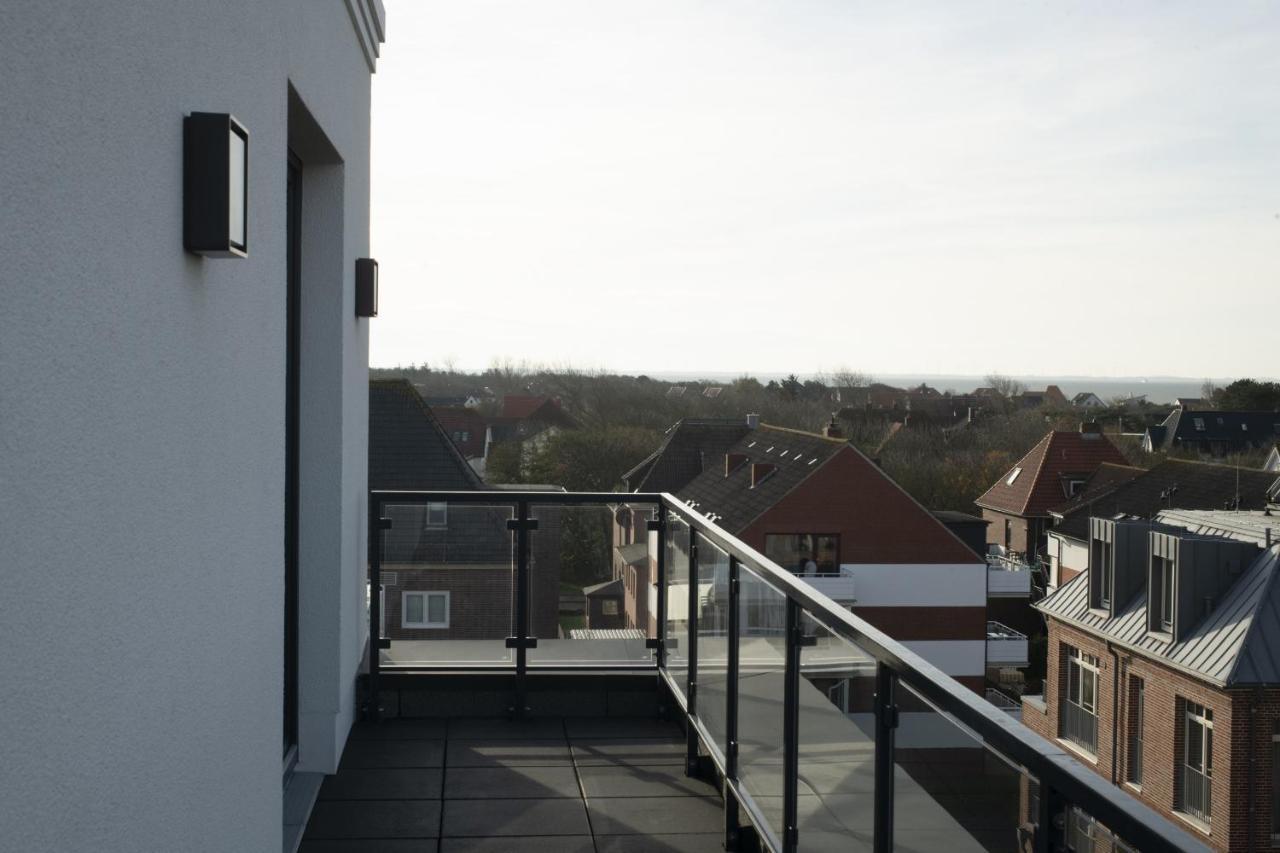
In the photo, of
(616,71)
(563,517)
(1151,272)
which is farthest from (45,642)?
(1151,272)

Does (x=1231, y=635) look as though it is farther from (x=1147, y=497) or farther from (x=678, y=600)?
(x=678, y=600)

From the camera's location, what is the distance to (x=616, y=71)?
55.2 ft

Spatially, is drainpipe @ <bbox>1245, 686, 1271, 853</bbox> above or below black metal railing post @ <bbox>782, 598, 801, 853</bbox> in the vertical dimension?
below

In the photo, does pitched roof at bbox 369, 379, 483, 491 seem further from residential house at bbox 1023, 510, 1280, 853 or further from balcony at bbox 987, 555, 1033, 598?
balcony at bbox 987, 555, 1033, 598

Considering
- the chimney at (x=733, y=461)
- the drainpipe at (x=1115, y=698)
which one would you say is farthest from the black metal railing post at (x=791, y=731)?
the chimney at (x=733, y=461)

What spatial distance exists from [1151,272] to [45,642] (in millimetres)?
57646

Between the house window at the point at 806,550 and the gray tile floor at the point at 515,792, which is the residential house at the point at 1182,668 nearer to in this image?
the house window at the point at 806,550

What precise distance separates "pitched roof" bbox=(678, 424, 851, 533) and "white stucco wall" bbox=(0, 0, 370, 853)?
26.5 m

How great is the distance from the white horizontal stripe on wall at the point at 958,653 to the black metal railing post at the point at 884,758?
1138 inches

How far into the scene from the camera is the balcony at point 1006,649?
106 ft

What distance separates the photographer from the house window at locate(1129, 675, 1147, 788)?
83.4 feet

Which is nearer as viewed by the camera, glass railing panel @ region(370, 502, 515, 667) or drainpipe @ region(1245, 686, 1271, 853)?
glass railing panel @ region(370, 502, 515, 667)

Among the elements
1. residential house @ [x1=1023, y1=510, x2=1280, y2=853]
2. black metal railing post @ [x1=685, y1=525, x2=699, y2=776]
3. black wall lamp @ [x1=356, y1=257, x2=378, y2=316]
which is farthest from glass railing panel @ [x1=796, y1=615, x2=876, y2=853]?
residential house @ [x1=1023, y1=510, x2=1280, y2=853]

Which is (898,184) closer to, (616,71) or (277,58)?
(616,71)
